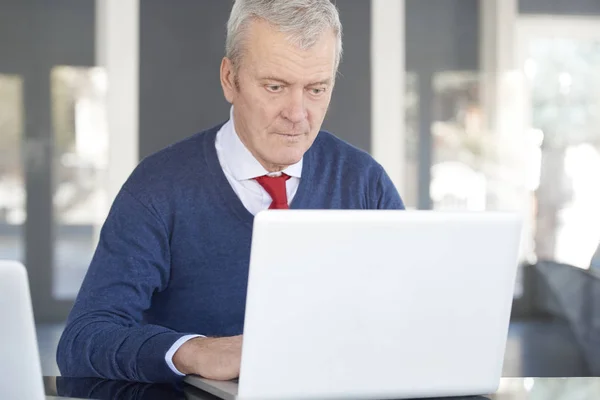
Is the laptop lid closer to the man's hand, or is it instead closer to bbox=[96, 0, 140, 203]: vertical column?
the man's hand

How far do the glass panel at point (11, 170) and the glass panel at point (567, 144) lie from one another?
2.76 metres

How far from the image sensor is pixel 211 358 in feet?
5.63

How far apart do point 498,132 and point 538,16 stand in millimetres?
682

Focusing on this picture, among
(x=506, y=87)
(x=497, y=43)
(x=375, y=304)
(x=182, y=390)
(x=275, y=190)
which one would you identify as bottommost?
(x=182, y=390)

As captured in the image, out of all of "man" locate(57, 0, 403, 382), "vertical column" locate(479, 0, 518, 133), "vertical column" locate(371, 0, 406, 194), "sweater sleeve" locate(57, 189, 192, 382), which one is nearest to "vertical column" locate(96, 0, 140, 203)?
"vertical column" locate(371, 0, 406, 194)

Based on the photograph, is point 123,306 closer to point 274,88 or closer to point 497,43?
point 274,88

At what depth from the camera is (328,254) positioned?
1.52m

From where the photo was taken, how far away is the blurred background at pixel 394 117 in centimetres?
502

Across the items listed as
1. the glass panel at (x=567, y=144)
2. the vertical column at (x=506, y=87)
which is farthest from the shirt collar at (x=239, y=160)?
the glass panel at (x=567, y=144)

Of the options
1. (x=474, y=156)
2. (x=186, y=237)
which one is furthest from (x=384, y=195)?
(x=474, y=156)

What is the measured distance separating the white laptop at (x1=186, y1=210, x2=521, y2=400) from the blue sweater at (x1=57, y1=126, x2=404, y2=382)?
556 millimetres

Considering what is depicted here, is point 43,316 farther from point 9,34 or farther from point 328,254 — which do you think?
point 328,254

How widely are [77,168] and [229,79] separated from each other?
112 inches

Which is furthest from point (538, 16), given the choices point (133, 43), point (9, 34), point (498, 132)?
point (9, 34)
